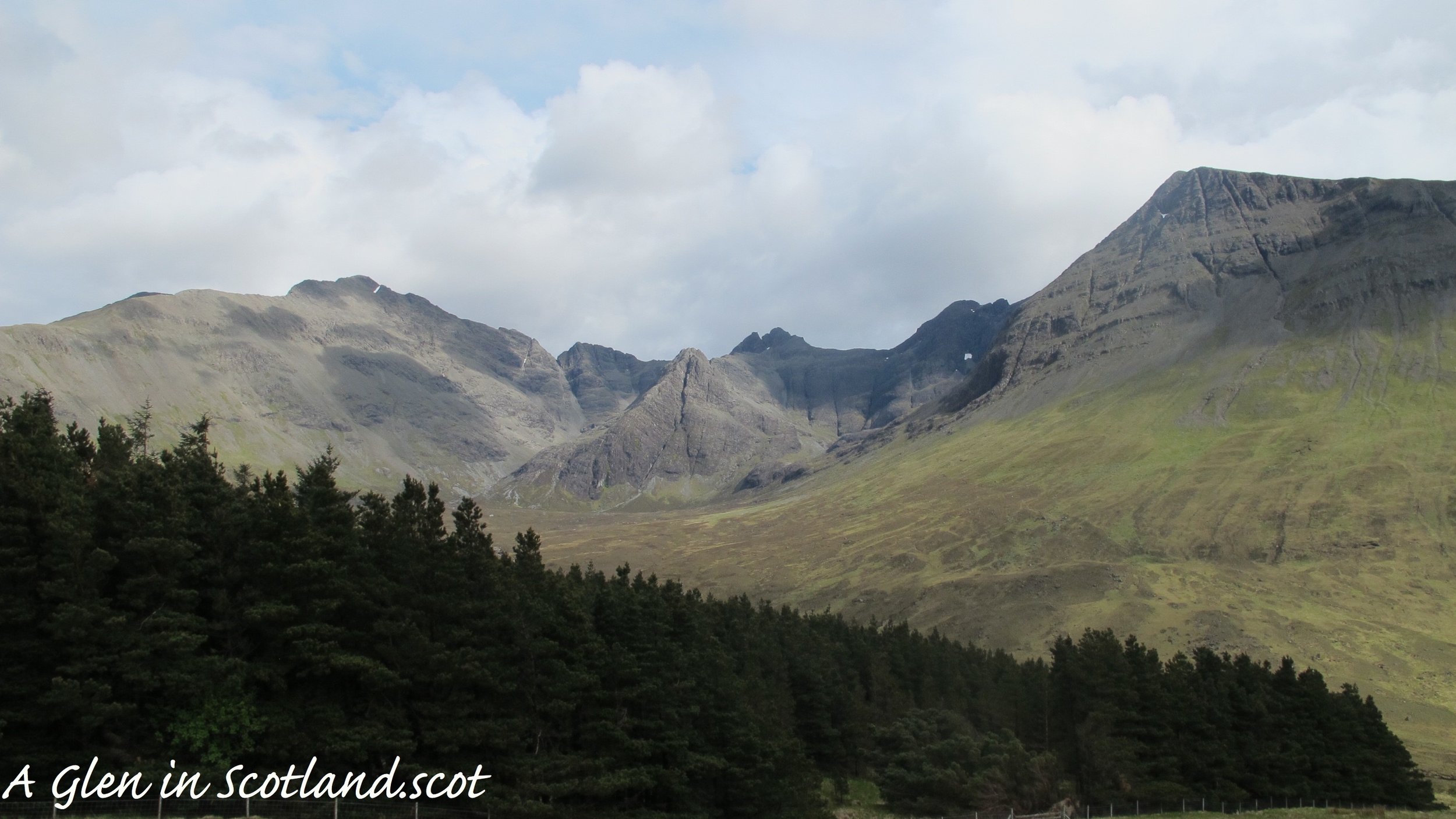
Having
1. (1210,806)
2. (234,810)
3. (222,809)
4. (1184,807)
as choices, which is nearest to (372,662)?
(234,810)

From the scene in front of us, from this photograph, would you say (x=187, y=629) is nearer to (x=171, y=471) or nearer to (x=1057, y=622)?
(x=171, y=471)

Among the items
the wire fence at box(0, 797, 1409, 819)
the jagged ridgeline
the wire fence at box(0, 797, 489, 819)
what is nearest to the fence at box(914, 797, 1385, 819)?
the jagged ridgeline

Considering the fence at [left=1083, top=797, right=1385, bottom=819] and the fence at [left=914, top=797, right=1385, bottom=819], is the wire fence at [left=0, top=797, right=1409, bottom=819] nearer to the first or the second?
the fence at [left=914, top=797, right=1385, bottom=819]

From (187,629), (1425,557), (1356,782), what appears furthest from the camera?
(1425,557)

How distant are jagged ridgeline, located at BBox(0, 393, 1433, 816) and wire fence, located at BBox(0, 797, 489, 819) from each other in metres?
1.60

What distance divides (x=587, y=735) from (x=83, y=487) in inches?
945

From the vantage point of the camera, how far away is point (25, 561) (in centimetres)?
3497

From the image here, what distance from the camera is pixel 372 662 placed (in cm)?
3844

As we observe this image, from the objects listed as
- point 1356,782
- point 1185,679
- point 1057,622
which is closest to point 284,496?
point 1185,679

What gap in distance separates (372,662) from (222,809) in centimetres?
702

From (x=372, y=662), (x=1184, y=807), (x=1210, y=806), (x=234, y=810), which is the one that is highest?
(x=372, y=662)

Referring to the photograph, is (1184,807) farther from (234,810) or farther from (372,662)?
(234,810)

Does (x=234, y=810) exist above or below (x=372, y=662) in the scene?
below

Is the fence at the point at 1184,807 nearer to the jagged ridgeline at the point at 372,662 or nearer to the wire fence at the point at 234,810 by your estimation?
the jagged ridgeline at the point at 372,662
